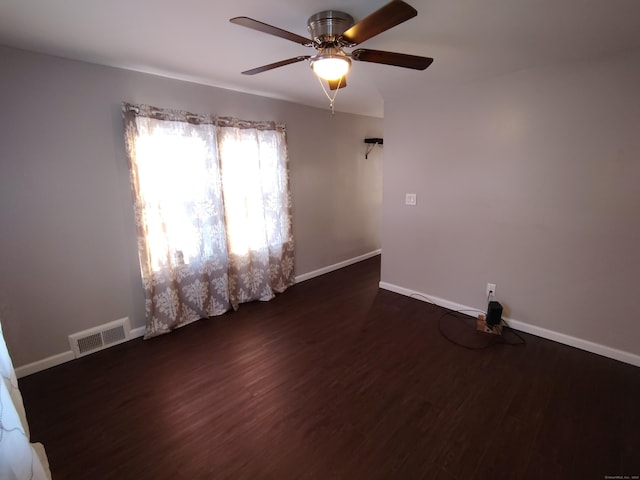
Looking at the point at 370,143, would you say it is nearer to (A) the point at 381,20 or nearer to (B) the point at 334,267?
(B) the point at 334,267

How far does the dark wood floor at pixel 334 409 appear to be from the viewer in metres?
1.50

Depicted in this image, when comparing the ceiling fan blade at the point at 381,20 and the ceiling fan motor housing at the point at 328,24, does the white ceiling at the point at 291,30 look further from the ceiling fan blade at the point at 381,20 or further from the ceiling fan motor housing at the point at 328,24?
the ceiling fan blade at the point at 381,20

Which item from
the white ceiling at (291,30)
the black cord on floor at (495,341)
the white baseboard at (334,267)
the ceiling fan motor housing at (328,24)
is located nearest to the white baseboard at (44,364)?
the white ceiling at (291,30)

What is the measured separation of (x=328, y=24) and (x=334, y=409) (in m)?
2.29

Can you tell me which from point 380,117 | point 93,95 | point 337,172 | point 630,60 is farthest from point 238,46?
point 380,117

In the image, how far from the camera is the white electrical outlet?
10.9ft

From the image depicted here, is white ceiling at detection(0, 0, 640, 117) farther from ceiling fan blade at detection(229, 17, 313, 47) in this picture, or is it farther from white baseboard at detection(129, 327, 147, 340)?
white baseboard at detection(129, 327, 147, 340)

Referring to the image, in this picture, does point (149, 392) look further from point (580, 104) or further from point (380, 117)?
point (380, 117)

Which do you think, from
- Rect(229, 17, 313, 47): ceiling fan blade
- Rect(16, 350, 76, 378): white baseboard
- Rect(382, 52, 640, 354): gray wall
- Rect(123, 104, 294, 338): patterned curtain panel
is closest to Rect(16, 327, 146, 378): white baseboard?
Rect(16, 350, 76, 378): white baseboard

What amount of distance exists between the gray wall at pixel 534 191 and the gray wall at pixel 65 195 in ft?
7.68

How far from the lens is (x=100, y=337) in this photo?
2.49m

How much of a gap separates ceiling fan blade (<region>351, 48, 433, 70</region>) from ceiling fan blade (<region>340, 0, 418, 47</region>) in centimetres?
9

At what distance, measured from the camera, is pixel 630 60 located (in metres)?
2.04

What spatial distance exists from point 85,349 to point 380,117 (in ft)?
16.3
